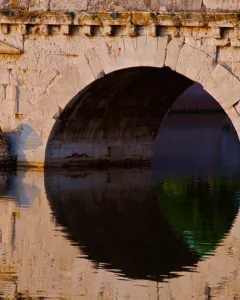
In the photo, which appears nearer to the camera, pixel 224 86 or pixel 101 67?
pixel 224 86

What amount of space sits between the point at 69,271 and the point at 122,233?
224cm

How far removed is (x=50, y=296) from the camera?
11594mm

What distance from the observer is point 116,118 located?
70.5 feet

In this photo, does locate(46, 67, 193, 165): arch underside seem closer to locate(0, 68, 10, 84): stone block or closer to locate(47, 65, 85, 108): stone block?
locate(47, 65, 85, 108): stone block

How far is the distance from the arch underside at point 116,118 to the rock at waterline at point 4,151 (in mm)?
659

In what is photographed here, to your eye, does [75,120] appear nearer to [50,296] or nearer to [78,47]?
[78,47]

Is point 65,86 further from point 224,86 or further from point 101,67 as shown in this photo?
point 224,86

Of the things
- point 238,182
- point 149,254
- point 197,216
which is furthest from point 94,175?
point 149,254

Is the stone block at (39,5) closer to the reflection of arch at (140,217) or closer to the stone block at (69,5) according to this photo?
the stone block at (69,5)

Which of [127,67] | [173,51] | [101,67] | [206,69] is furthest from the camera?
[101,67]

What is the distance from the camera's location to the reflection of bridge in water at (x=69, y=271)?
38.7 ft

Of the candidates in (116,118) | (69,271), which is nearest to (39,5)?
(116,118)

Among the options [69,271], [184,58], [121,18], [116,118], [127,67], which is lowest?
[69,271]

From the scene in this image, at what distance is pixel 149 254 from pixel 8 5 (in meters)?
8.10
